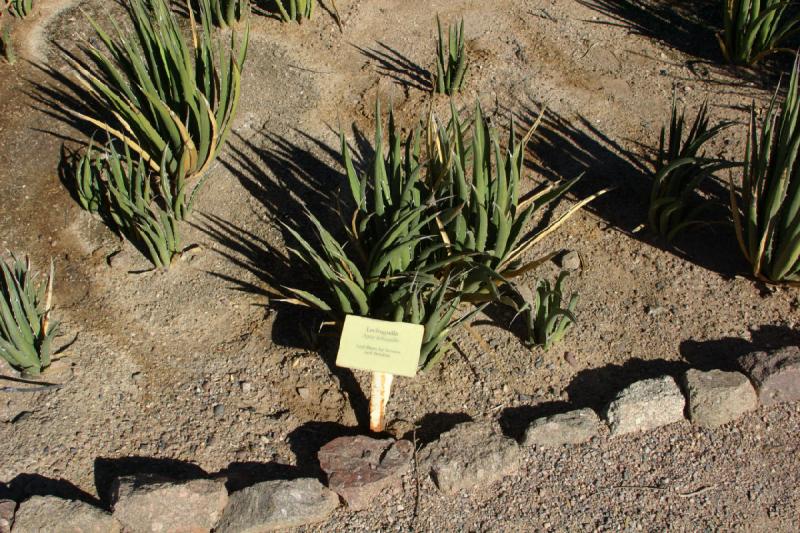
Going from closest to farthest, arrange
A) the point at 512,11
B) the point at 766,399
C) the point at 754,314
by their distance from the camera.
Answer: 1. the point at 766,399
2. the point at 754,314
3. the point at 512,11

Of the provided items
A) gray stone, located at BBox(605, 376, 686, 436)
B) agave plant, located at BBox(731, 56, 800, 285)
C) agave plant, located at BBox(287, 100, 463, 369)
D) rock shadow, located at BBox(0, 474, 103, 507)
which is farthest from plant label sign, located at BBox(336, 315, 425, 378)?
agave plant, located at BBox(731, 56, 800, 285)

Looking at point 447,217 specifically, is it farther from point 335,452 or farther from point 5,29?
point 5,29

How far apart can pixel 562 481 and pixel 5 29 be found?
367 centimetres

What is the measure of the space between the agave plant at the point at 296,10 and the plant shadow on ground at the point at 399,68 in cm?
39

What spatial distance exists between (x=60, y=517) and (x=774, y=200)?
2688mm

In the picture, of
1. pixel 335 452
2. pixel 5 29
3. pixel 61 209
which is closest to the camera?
pixel 335 452

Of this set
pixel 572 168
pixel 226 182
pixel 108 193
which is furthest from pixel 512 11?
pixel 108 193

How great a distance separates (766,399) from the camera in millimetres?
2789

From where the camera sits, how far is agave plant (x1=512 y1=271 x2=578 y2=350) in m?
2.77

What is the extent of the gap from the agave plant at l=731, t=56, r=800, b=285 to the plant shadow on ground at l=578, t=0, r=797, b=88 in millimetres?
1191

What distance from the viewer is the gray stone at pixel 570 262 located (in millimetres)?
3205

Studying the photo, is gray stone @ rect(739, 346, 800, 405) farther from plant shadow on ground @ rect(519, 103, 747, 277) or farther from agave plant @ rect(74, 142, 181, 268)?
agave plant @ rect(74, 142, 181, 268)

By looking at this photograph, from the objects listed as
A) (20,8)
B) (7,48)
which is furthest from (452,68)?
(20,8)

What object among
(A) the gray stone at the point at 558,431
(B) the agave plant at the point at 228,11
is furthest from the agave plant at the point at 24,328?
(B) the agave plant at the point at 228,11
